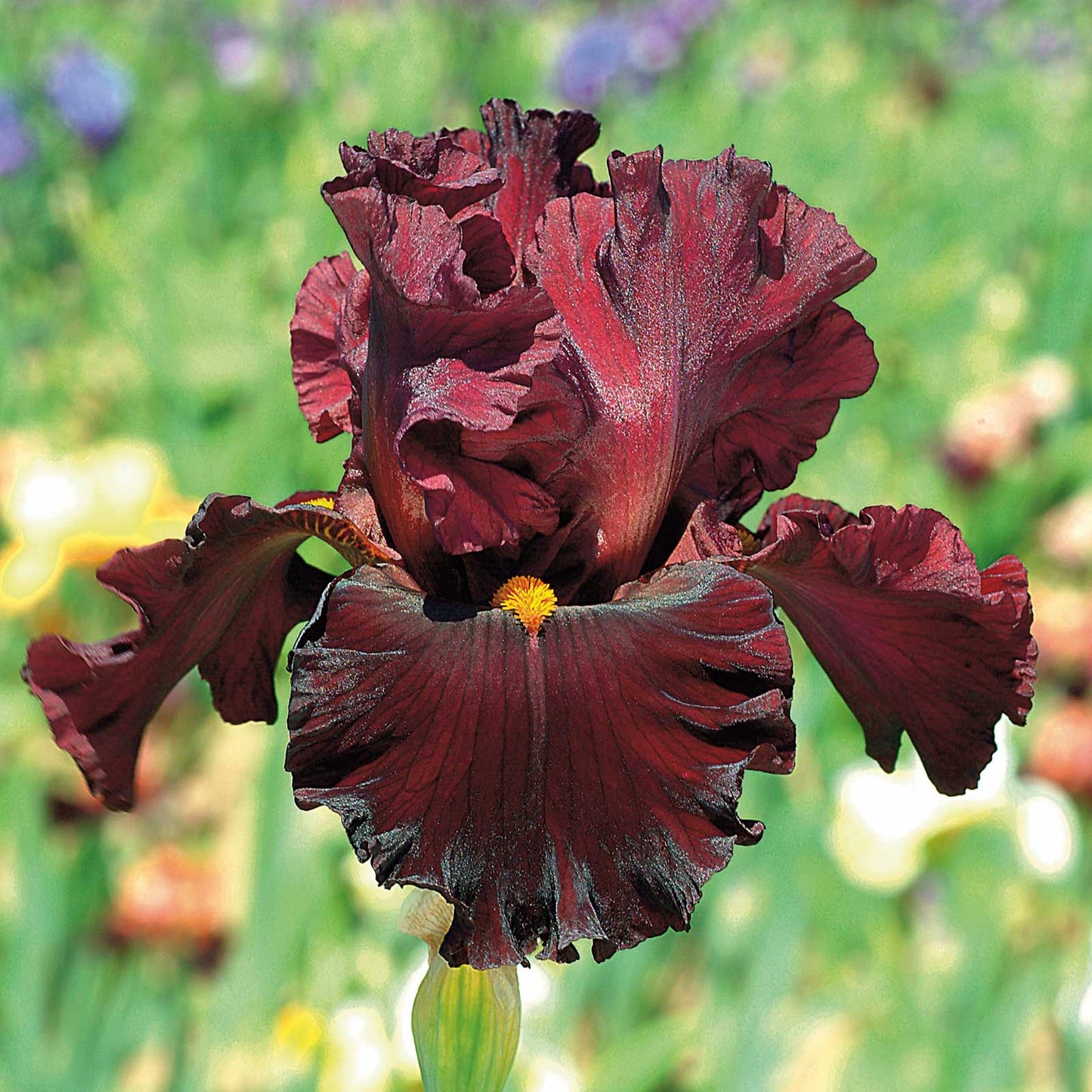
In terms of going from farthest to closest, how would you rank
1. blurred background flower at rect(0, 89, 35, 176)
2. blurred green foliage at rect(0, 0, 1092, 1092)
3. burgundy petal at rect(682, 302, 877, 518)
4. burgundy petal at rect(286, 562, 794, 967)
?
blurred background flower at rect(0, 89, 35, 176) → blurred green foliage at rect(0, 0, 1092, 1092) → burgundy petal at rect(682, 302, 877, 518) → burgundy petal at rect(286, 562, 794, 967)

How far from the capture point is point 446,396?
1.58 feet

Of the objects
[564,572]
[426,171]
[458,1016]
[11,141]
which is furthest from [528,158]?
[11,141]

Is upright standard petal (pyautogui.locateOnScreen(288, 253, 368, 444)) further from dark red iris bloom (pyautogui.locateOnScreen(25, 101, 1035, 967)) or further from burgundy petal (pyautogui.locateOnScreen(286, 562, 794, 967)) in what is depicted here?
burgundy petal (pyautogui.locateOnScreen(286, 562, 794, 967))

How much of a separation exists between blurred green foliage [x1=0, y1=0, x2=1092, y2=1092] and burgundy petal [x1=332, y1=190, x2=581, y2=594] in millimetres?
571

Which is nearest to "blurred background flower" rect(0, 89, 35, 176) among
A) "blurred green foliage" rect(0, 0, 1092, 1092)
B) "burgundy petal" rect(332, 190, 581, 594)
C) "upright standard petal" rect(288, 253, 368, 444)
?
"blurred green foliage" rect(0, 0, 1092, 1092)

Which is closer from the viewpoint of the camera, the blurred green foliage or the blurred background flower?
the blurred green foliage

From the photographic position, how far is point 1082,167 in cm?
349

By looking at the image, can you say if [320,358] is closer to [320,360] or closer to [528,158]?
[320,360]

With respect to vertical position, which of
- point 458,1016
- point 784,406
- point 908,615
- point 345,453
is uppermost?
point 345,453

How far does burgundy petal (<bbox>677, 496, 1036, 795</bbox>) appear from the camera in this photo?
49 centimetres

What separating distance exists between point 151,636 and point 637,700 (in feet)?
0.69

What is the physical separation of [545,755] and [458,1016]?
0.48 feet

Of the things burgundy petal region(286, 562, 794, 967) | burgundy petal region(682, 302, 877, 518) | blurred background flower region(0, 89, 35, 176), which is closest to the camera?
burgundy petal region(286, 562, 794, 967)

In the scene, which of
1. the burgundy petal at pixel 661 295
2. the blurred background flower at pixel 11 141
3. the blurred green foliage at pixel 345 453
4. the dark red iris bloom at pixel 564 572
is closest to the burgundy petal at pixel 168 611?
the dark red iris bloom at pixel 564 572
